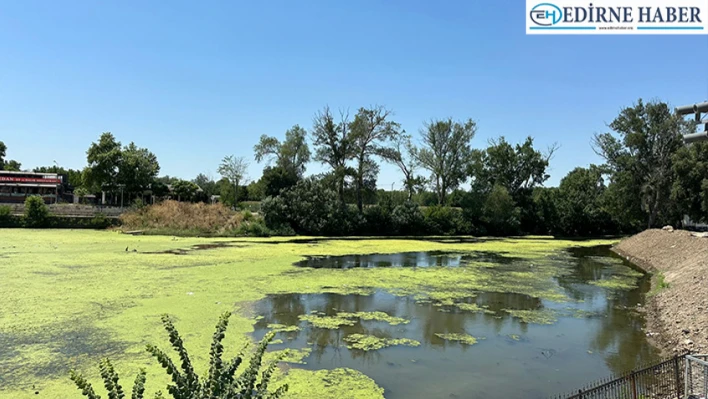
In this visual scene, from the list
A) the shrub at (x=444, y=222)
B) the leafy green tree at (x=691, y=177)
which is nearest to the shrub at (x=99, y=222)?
the shrub at (x=444, y=222)

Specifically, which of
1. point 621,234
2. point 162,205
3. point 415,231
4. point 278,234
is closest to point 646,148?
point 621,234

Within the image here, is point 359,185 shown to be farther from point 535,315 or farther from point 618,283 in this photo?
point 535,315

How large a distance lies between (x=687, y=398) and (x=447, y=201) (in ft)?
149

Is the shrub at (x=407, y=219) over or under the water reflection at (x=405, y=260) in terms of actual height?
over

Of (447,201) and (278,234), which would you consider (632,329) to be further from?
(447,201)

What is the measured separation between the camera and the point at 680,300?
33.4 feet

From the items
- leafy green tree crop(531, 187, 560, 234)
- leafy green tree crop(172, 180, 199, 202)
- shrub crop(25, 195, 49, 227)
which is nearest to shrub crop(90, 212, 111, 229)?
shrub crop(25, 195, 49, 227)

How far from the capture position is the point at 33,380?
19.0 ft

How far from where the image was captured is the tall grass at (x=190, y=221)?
31703 mm

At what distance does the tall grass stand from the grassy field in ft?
30.8

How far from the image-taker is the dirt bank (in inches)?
309

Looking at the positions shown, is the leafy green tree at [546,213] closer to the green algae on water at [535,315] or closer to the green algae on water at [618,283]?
the green algae on water at [618,283]

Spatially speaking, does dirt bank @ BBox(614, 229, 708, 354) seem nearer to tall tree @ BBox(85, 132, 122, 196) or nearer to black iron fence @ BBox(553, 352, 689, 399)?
black iron fence @ BBox(553, 352, 689, 399)

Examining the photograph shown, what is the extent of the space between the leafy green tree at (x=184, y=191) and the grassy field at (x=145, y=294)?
Result: 1219 inches
